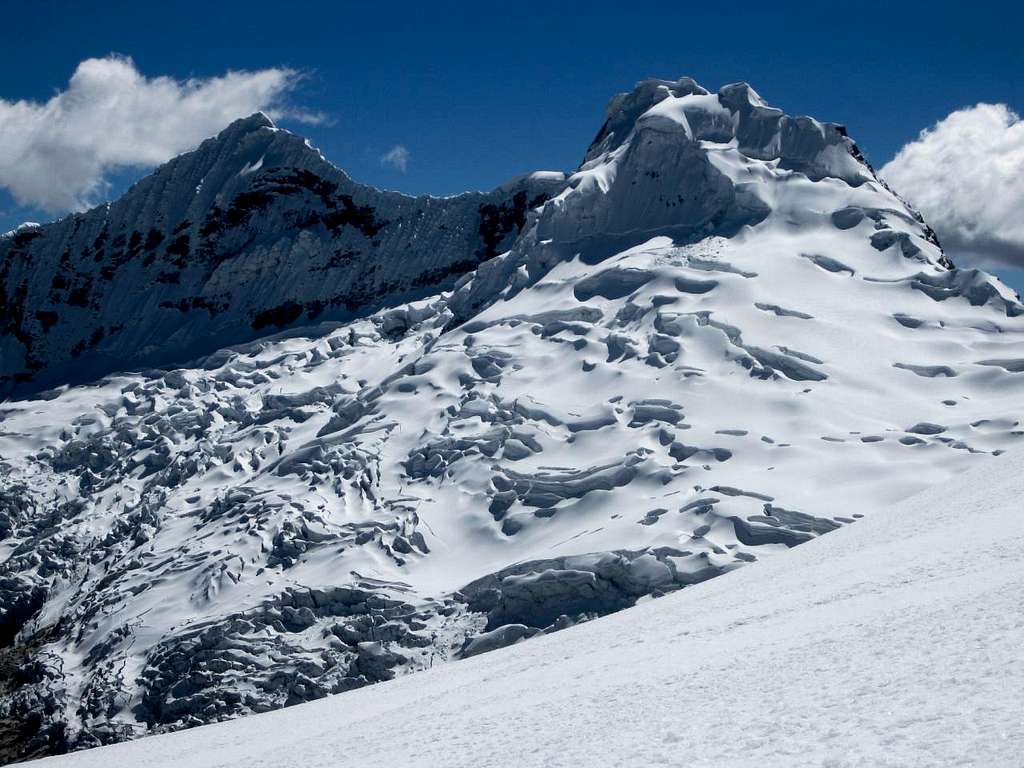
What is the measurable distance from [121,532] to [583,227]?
23291 millimetres

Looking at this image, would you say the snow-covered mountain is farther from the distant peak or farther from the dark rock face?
Result: the distant peak

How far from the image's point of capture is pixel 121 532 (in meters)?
43.6

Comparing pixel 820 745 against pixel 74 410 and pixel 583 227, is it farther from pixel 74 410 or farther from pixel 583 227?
pixel 74 410

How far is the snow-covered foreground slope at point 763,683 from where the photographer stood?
12.3m

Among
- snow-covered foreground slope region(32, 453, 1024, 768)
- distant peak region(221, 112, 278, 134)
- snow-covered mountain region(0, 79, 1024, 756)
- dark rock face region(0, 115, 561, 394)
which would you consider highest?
distant peak region(221, 112, 278, 134)

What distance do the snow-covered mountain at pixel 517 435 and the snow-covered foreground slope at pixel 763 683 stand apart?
174 inches

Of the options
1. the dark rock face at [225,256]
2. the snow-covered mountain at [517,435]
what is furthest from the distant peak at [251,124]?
the snow-covered mountain at [517,435]

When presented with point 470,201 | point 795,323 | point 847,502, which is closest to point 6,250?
point 470,201

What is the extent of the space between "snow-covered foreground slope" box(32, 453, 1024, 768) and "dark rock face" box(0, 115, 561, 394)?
35944mm

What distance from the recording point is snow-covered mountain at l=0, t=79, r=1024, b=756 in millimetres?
31594

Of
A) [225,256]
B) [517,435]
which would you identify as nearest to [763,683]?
[517,435]

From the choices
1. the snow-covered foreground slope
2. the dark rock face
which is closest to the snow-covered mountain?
the dark rock face

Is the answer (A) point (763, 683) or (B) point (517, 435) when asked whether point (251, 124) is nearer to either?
(B) point (517, 435)

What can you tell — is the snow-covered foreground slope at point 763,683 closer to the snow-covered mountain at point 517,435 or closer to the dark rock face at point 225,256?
the snow-covered mountain at point 517,435
